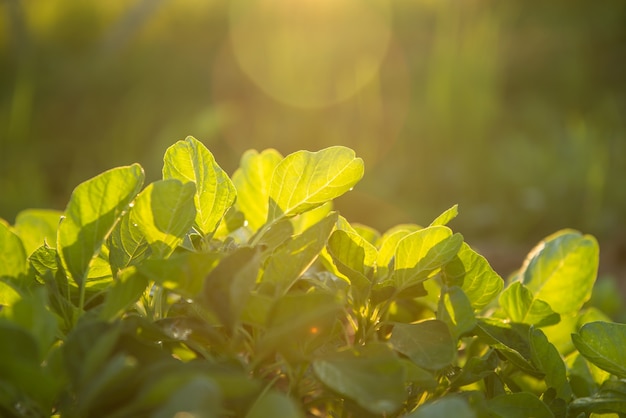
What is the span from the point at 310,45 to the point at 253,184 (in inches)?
171

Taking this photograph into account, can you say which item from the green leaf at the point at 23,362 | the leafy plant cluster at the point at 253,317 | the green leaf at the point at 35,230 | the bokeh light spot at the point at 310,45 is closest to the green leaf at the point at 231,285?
the leafy plant cluster at the point at 253,317

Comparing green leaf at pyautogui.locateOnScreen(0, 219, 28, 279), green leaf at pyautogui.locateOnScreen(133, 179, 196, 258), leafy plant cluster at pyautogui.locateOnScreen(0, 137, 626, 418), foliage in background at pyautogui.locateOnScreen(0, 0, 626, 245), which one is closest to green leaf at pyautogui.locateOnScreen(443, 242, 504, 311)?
leafy plant cluster at pyautogui.locateOnScreen(0, 137, 626, 418)

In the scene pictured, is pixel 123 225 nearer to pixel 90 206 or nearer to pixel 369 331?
pixel 90 206

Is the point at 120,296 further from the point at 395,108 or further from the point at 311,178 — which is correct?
the point at 395,108

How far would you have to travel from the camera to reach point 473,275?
1.82 ft

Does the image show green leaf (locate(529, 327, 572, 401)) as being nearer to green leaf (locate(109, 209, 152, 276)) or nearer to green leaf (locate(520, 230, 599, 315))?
green leaf (locate(520, 230, 599, 315))

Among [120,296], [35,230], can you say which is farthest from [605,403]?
[35,230]

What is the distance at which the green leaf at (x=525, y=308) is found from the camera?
575 mm

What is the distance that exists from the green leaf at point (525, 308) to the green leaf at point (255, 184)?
0.79ft

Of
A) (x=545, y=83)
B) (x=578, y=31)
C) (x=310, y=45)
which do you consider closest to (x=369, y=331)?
(x=310, y=45)

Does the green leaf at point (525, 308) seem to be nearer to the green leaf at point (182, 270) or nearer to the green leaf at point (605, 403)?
the green leaf at point (605, 403)

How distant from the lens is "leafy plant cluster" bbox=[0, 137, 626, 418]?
1.28 feet

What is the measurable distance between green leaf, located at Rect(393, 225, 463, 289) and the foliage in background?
9.01ft

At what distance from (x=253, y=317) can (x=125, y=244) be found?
13 cm
